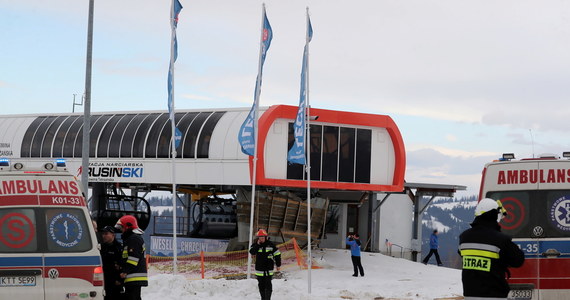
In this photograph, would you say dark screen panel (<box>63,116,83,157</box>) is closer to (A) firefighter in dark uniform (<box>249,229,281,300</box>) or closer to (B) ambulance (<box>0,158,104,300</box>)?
(A) firefighter in dark uniform (<box>249,229,281,300</box>)

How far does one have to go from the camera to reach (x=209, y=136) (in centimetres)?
3488

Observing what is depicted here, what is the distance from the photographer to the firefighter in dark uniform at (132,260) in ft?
41.9

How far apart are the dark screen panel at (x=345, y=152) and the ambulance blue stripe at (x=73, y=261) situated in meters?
23.3

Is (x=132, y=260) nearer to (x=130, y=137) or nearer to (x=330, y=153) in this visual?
(x=330, y=153)

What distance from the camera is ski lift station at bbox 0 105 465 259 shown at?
3388cm

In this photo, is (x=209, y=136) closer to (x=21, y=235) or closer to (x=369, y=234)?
(x=369, y=234)

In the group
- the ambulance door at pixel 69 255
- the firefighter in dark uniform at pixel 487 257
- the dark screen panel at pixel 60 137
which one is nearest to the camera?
the firefighter in dark uniform at pixel 487 257

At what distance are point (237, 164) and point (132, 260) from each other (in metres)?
21.0

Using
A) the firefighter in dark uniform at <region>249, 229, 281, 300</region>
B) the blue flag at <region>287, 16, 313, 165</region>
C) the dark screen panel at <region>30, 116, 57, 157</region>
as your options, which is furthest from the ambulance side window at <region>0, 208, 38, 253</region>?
the dark screen panel at <region>30, 116, 57, 157</region>

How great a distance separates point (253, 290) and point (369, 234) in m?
20.8

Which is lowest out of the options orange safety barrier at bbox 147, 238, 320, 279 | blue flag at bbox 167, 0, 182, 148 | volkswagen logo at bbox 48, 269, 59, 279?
orange safety barrier at bbox 147, 238, 320, 279

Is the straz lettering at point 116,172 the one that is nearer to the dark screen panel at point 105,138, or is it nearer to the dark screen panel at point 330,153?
the dark screen panel at point 105,138

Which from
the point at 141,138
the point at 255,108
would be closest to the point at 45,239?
the point at 255,108

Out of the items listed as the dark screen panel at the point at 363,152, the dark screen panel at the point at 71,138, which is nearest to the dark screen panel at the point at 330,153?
the dark screen panel at the point at 363,152
